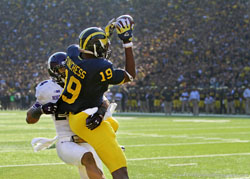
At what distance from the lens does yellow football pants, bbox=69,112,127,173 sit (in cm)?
446

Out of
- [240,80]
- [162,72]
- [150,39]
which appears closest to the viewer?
[240,80]

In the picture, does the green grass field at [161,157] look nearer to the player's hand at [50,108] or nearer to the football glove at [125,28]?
Result: the player's hand at [50,108]

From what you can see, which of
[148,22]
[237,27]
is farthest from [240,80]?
[148,22]

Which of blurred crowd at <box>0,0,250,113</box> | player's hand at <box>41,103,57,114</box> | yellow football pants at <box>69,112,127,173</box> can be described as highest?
player's hand at <box>41,103,57,114</box>

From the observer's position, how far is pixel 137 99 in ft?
95.0

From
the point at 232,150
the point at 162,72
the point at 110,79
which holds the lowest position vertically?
the point at 162,72

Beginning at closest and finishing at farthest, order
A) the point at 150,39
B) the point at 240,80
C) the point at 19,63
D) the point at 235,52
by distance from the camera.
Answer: the point at 240,80
the point at 235,52
the point at 150,39
the point at 19,63

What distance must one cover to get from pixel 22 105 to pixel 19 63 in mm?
3740

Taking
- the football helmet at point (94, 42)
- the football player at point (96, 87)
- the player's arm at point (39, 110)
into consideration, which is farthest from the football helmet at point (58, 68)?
the football helmet at point (94, 42)

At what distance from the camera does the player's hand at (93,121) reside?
4512 millimetres

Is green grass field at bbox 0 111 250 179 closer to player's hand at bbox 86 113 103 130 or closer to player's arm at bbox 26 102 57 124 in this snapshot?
player's arm at bbox 26 102 57 124

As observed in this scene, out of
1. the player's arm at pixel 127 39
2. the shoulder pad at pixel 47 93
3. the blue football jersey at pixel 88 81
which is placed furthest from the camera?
the shoulder pad at pixel 47 93

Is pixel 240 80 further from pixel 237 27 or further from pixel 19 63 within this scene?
pixel 19 63

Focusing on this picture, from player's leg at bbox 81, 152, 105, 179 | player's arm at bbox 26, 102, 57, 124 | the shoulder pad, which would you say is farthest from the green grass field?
player's leg at bbox 81, 152, 105, 179
